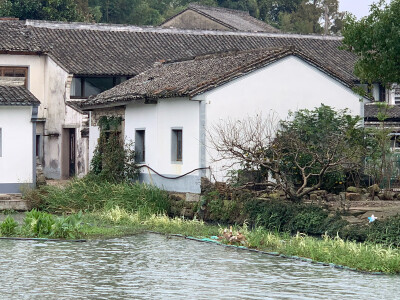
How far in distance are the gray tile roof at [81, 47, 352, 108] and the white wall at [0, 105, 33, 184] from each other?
298 centimetres

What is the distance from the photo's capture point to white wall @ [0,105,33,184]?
1034 inches

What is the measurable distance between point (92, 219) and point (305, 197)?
551 centimetres

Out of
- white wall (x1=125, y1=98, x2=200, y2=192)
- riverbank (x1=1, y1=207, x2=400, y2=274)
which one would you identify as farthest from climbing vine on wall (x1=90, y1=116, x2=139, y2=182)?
riverbank (x1=1, y1=207, x2=400, y2=274)

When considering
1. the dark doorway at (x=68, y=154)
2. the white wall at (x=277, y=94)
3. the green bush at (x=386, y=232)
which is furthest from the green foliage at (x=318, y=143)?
the dark doorway at (x=68, y=154)

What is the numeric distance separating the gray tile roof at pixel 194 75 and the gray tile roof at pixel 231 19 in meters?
22.9

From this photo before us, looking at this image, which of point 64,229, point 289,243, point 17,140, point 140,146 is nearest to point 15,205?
point 17,140

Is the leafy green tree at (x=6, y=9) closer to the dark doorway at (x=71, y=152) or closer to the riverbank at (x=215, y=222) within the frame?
the dark doorway at (x=71, y=152)

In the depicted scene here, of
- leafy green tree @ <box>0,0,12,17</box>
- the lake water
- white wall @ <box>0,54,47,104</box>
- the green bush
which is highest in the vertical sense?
leafy green tree @ <box>0,0,12,17</box>

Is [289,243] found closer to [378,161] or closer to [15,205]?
[378,161]

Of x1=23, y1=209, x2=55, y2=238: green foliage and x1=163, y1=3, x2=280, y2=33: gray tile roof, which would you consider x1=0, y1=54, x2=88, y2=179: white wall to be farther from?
x1=23, y1=209, x2=55, y2=238: green foliage

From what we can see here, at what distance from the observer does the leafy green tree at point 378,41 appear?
20.9m

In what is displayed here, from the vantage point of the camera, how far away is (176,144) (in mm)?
25781

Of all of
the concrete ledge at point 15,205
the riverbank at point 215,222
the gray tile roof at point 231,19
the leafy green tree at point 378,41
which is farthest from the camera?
the gray tile roof at point 231,19

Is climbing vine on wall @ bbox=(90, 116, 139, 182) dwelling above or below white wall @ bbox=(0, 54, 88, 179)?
below
